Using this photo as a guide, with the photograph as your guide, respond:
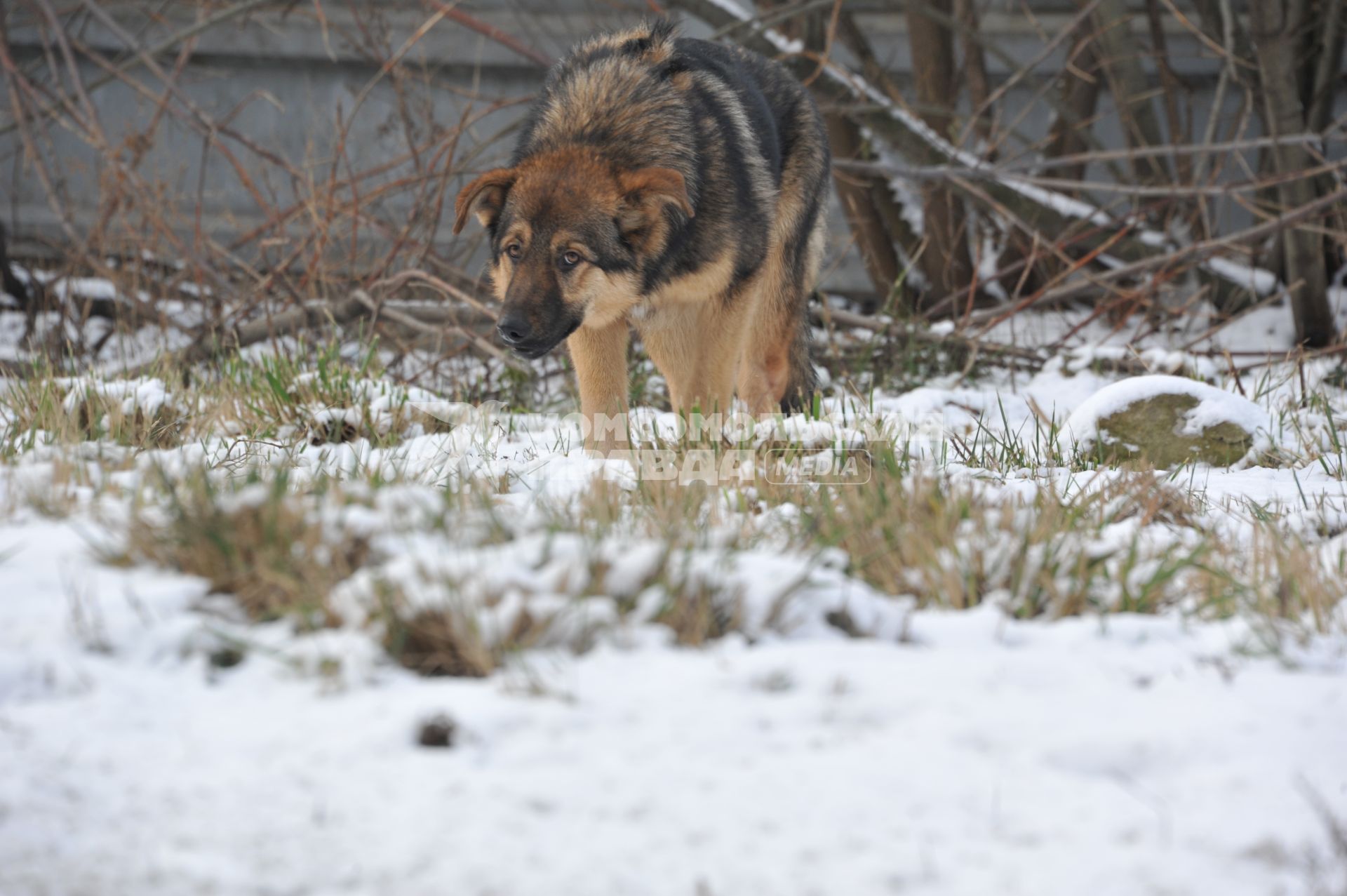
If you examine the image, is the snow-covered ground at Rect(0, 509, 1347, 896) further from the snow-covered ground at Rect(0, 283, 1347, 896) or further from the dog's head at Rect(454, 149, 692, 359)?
the dog's head at Rect(454, 149, 692, 359)

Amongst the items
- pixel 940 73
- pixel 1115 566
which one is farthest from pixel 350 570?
pixel 940 73

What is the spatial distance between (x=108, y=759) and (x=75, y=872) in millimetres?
221

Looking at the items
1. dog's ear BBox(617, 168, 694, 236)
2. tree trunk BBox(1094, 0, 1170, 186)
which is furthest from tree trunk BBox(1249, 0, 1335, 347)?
dog's ear BBox(617, 168, 694, 236)

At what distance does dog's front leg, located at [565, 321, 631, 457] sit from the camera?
4.82m

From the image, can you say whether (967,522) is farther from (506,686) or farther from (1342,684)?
(506,686)

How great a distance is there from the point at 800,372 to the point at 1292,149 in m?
3.64

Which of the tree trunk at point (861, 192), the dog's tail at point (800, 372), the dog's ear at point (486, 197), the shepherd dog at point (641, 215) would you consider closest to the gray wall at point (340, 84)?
the tree trunk at point (861, 192)

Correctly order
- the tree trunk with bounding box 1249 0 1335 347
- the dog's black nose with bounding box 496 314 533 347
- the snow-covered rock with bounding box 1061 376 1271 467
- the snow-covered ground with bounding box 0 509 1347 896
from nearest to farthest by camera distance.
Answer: the snow-covered ground with bounding box 0 509 1347 896 < the dog's black nose with bounding box 496 314 533 347 < the snow-covered rock with bounding box 1061 376 1271 467 < the tree trunk with bounding box 1249 0 1335 347

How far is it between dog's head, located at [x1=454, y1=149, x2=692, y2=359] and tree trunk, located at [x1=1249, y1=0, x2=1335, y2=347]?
4.22 meters

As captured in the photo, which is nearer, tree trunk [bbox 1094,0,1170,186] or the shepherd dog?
the shepherd dog

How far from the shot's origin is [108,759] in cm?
195

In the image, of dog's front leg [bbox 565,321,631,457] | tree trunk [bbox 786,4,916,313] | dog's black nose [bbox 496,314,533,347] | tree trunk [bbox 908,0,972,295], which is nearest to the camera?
dog's black nose [bbox 496,314,533,347]

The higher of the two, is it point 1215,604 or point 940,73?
point 940,73

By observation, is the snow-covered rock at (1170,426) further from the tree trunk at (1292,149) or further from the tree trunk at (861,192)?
the tree trunk at (861,192)
